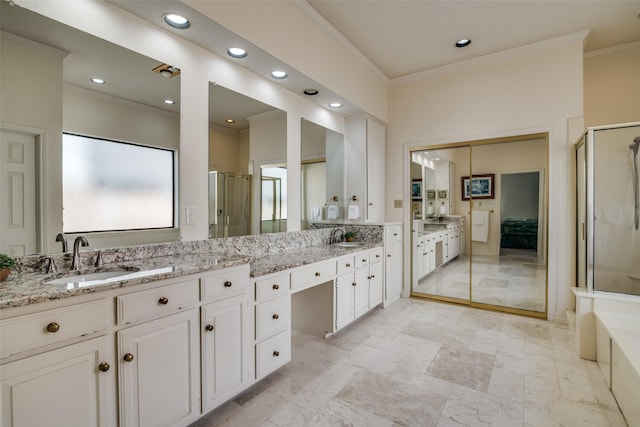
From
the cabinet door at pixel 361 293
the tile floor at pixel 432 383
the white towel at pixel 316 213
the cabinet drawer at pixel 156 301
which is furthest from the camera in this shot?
the white towel at pixel 316 213

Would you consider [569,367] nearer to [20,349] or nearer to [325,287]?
[325,287]

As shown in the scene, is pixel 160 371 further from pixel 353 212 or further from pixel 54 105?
pixel 353 212

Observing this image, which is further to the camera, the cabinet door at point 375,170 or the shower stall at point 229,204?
the cabinet door at point 375,170

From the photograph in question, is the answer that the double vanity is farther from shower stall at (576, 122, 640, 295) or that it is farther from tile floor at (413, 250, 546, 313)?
shower stall at (576, 122, 640, 295)

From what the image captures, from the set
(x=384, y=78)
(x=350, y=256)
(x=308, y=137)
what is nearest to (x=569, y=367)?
(x=350, y=256)

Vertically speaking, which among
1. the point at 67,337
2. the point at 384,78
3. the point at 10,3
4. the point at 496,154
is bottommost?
the point at 67,337

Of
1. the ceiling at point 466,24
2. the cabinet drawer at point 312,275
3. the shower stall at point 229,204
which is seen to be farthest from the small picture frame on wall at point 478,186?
the shower stall at point 229,204

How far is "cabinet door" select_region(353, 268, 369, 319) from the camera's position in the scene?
10.6ft

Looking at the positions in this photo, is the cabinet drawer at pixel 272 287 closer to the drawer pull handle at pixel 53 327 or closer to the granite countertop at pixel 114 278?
the granite countertop at pixel 114 278

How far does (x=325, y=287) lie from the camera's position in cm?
297

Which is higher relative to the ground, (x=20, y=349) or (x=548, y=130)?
(x=548, y=130)

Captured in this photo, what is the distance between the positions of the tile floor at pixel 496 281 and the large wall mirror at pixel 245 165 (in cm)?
254

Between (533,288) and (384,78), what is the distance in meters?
3.31

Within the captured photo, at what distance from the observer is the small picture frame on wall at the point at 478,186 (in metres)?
3.85
